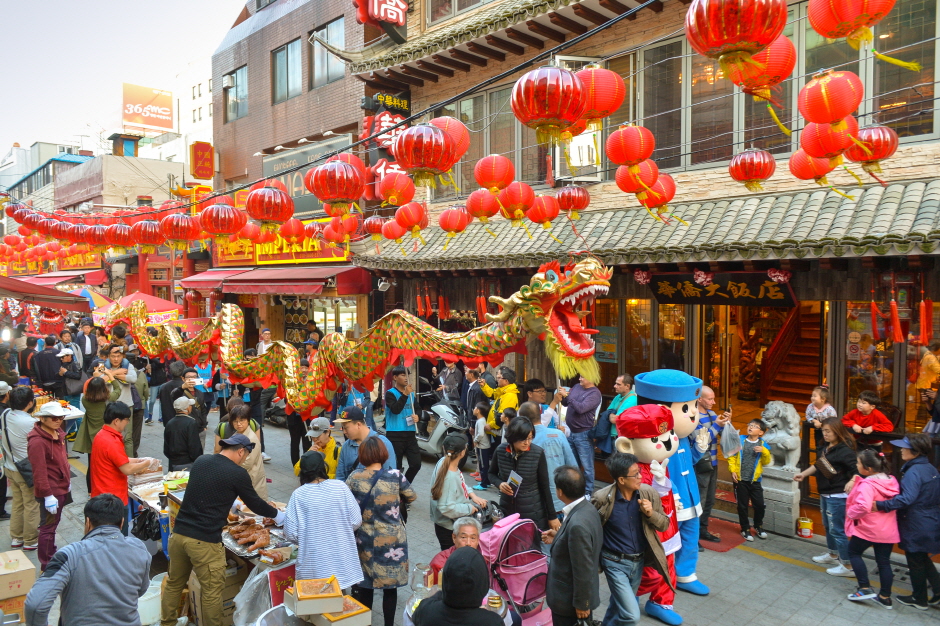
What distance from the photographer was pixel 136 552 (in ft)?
12.8

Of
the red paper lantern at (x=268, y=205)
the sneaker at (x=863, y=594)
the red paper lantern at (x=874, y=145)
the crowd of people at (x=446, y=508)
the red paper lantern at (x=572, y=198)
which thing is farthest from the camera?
the red paper lantern at (x=268, y=205)

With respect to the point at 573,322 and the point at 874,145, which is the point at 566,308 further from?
the point at 874,145

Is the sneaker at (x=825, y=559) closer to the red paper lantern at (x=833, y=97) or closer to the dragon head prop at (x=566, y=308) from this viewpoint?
the dragon head prop at (x=566, y=308)

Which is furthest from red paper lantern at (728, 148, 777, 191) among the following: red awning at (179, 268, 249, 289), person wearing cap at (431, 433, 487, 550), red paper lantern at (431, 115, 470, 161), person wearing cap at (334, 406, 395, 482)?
red awning at (179, 268, 249, 289)

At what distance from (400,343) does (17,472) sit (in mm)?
4312

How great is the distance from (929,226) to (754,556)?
13.0 feet

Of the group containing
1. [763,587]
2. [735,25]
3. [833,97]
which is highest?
[735,25]

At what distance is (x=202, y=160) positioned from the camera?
20.9m

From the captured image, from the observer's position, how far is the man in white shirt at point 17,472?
664cm

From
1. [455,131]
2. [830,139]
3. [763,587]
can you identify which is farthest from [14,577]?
[830,139]

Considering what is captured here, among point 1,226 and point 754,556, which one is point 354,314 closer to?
point 754,556

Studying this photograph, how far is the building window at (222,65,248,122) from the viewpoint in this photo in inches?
819

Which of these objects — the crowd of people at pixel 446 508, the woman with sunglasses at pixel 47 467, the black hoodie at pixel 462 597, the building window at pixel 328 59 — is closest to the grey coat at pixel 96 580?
the crowd of people at pixel 446 508

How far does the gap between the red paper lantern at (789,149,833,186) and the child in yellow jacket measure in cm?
291
